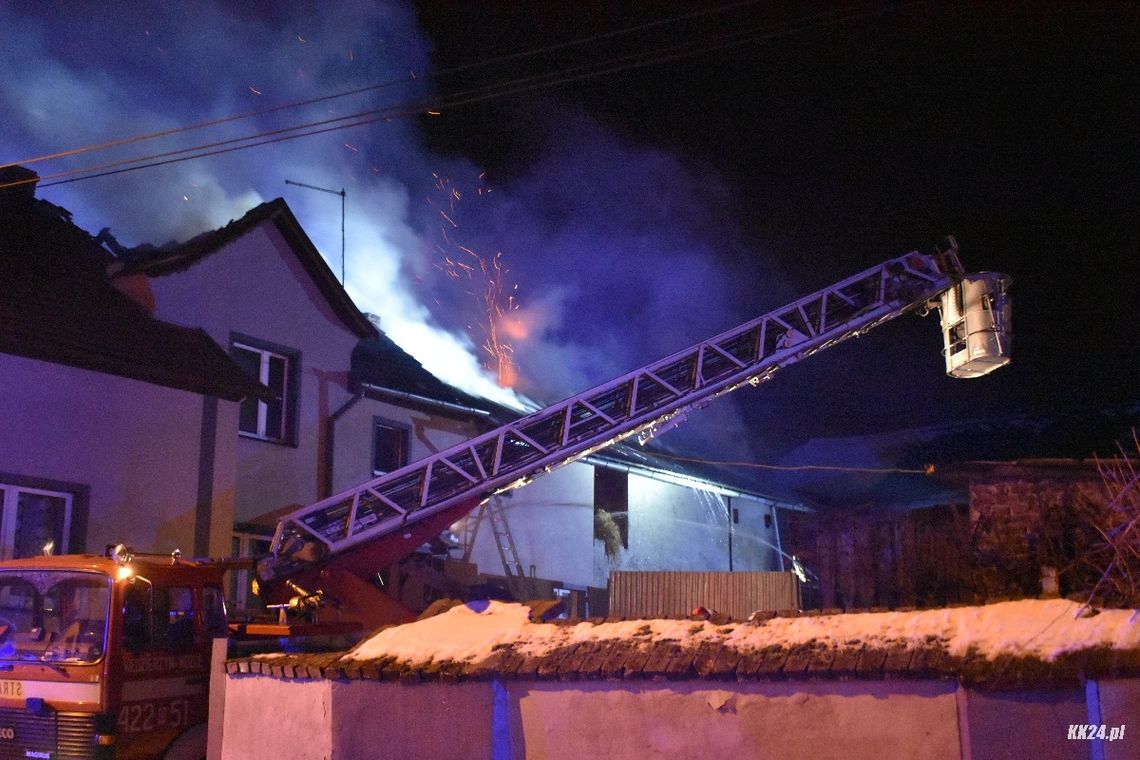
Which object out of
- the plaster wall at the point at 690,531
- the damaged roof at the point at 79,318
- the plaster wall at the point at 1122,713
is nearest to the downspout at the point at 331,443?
the damaged roof at the point at 79,318

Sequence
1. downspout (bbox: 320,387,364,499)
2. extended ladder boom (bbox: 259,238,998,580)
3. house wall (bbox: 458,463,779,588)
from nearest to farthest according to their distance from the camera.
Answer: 1. extended ladder boom (bbox: 259,238,998,580)
2. downspout (bbox: 320,387,364,499)
3. house wall (bbox: 458,463,779,588)

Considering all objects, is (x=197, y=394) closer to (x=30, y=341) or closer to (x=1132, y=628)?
(x=30, y=341)

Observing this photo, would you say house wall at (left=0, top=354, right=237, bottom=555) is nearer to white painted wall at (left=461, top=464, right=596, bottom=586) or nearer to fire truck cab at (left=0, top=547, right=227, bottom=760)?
fire truck cab at (left=0, top=547, right=227, bottom=760)

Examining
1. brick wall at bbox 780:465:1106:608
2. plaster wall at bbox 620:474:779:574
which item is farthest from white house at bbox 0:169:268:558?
plaster wall at bbox 620:474:779:574

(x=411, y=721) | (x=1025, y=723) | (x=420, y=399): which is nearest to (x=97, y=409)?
(x=420, y=399)

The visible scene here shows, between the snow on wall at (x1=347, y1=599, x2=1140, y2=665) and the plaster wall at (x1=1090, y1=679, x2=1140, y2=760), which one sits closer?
the plaster wall at (x1=1090, y1=679, x2=1140, y2=760)

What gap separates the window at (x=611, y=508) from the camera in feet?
74.6

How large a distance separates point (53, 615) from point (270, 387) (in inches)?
341

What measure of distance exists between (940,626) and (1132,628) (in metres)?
0.92

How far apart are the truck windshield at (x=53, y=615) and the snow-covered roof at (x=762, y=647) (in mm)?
1177

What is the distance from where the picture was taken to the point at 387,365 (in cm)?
1898

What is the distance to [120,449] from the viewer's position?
1247 cm

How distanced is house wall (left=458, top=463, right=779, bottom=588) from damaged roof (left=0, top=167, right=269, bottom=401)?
7.04 m

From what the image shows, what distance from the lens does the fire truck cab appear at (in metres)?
7.29
